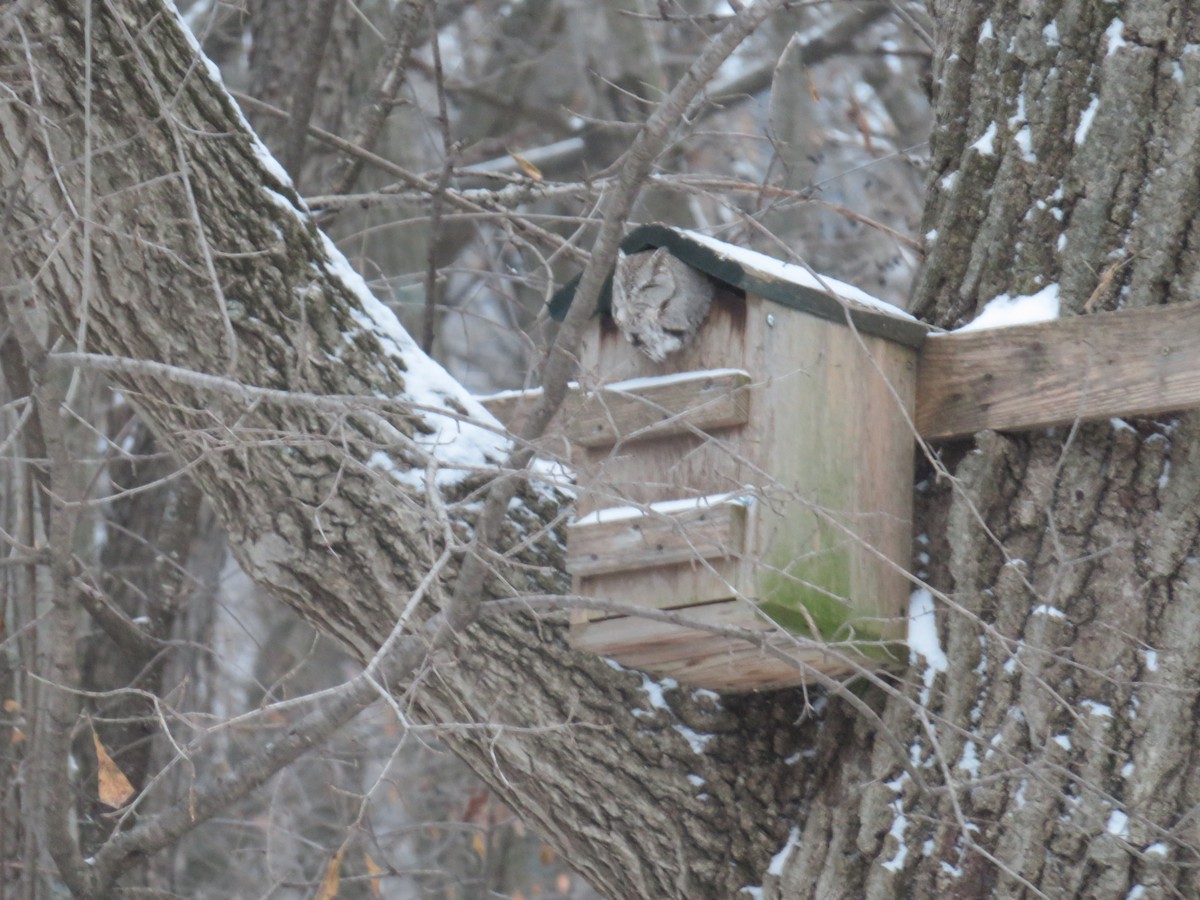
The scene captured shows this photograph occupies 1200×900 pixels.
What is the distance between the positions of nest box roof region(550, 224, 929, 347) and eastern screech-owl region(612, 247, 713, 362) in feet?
0.08

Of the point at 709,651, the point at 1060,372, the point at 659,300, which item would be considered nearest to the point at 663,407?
the point at 659,300

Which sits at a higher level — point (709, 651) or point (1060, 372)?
point (1060, 372)

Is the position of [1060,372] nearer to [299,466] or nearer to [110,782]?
[299,466]

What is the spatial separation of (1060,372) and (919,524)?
34 cm

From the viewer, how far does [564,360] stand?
213 cm

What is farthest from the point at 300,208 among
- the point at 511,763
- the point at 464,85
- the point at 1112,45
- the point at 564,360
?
the point at 464,85

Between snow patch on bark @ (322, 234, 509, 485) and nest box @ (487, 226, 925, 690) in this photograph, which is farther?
snow patch on bark @ (322, 234, 509, 485)

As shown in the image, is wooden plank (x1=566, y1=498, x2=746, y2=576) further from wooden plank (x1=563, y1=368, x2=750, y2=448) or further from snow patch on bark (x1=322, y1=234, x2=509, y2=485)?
snow patch on bark (x1=322, y1=234, x2=509, y2=485)

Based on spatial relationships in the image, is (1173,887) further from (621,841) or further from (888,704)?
(621,841)

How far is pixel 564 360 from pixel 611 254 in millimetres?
172

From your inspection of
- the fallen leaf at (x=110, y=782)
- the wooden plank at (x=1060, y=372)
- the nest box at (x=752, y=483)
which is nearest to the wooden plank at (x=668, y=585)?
the nest box at (x=752, y=483)

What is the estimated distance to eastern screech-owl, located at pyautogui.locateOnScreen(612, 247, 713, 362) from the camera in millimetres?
2295

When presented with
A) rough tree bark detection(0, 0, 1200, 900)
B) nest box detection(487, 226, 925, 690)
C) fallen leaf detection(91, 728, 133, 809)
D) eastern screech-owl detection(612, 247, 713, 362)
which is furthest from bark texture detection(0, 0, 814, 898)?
fallen leaf detection(91, 728, 133, 809)

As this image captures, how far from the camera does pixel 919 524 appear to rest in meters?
2.45
